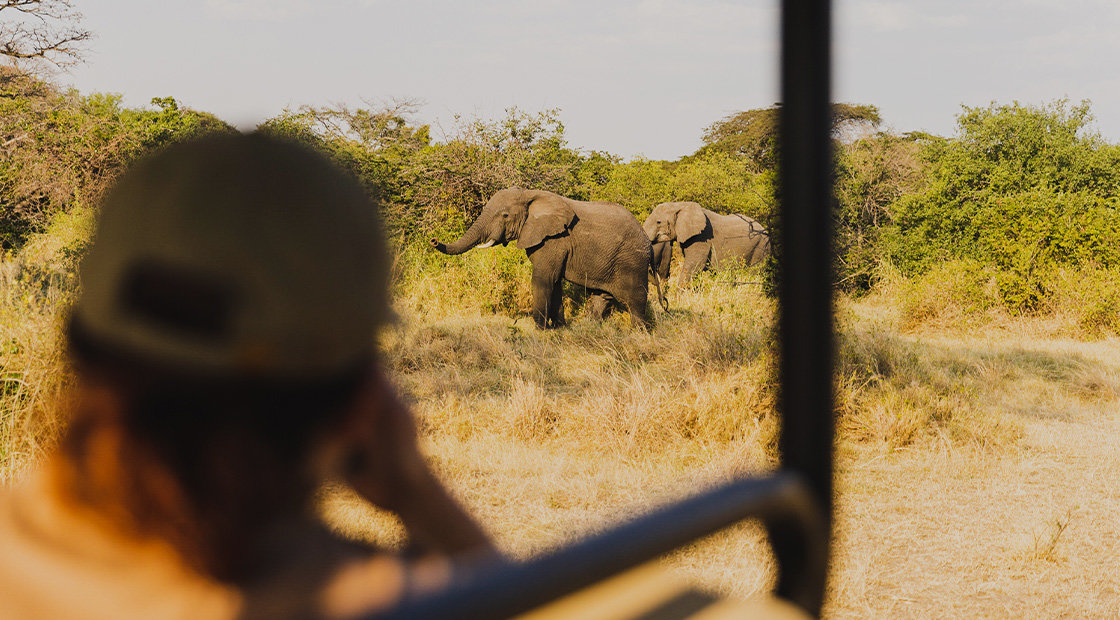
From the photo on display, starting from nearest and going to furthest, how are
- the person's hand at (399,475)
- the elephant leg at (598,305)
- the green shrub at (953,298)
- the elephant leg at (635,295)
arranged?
the person's hand at (399,475)
the green shrub at (953,298)
the elephant leg at (635,295)
the elephant leg at (598,305)

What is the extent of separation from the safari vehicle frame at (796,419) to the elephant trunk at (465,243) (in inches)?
228

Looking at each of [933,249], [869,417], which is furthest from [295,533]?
[933,249]

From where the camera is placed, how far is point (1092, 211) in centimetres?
681

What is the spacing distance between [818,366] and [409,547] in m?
0.40

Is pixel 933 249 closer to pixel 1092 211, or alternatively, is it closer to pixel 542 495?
pixel 1092 211

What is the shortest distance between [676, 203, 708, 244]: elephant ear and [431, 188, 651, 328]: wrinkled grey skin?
213cm

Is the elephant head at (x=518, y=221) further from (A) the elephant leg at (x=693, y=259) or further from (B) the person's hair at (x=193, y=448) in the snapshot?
(B) the person's hair at (x=193, y=448)

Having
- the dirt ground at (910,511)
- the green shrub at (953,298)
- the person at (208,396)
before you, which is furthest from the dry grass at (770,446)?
the green shrub at (953,298)

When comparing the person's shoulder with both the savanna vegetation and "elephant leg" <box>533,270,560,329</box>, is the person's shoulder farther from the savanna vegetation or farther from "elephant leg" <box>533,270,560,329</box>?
"elephant leg" <box>533,270,560,329</box>

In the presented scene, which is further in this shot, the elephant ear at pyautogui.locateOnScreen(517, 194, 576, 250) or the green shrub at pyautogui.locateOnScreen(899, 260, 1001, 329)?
the elephant ear at pyautogui.locateOnScreen(517, 194, 576, 250)

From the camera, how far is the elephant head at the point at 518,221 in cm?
686

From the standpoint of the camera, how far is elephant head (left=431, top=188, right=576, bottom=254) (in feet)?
22.5

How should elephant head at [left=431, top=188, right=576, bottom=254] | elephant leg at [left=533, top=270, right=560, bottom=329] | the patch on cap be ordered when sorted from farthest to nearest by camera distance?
1. elephant head at [left=431, top=188, right=576, bottom=254]
2. elephant leg at [left=533, top=270, right=560, bottom=329]
3. the patch on cap

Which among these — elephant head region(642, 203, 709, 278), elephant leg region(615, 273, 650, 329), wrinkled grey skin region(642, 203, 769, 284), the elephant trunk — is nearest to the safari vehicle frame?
the elephant trunk
